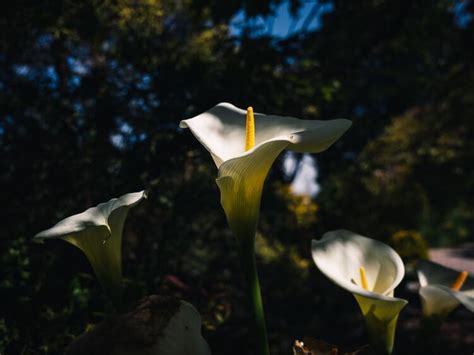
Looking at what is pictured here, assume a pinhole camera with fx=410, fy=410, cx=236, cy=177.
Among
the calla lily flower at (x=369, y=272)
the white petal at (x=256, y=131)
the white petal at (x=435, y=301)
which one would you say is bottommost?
the white petal at (x=435, y=301)

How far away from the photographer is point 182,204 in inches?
56.5

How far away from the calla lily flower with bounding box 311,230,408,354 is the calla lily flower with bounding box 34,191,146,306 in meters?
0.28

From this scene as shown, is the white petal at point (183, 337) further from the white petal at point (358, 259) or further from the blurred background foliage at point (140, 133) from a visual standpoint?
the blurred background foliage at point (140, 133)

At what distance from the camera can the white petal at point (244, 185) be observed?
A: 496 millimetres

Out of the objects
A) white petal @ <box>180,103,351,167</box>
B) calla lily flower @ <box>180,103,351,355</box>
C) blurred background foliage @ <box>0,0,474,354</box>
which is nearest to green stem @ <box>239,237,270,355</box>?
calla lily flower @ <box>180,103,351,355</box>

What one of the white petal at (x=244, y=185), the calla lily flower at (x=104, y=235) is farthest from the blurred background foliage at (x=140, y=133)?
the white petal at (x=244, y=185)

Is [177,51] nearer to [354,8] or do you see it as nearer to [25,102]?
[25,102]

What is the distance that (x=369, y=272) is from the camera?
2.09 feet

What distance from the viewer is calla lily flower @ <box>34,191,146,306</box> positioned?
53 centimetres

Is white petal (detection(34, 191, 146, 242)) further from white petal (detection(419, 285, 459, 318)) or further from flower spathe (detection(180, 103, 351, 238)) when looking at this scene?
white petal (detection(419, 285, 459, 318))

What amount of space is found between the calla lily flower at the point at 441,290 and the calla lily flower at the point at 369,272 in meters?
0.05

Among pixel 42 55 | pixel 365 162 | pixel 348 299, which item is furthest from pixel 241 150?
pixel 365 162

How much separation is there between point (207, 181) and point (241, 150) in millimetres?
884

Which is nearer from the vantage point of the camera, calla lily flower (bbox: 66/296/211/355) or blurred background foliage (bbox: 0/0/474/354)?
calla lily flower (bbox: 66/296/211/355)
